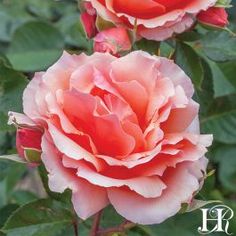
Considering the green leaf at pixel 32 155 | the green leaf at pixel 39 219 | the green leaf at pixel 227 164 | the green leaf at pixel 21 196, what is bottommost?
the green leaf at pixel 227 164

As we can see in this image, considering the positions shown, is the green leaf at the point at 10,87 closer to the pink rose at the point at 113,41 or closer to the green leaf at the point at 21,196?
the pink rose at the point at 113,41

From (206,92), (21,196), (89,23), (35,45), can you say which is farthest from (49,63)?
(89,23)

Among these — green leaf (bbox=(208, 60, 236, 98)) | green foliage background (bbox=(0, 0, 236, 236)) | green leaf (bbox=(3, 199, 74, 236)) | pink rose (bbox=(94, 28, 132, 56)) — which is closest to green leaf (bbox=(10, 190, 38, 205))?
green foliage background (bbox=(0, 0, 236, 236))

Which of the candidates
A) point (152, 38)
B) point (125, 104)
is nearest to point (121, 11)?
point (152, 38)

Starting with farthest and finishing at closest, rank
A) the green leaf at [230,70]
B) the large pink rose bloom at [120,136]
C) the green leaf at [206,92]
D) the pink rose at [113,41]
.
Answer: the green leaf at [230,70]
the green leaf at [206,92]
the pink rose at [113,41]
the large pink rose bloom at [120,136]

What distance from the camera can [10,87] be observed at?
1062 mm

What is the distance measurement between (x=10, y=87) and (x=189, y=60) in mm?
255

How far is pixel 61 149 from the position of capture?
2.66 ft

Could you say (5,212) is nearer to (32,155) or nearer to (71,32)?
(32,155)

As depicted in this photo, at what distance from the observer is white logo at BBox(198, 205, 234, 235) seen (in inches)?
41.9

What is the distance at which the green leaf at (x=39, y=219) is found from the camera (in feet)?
3.21

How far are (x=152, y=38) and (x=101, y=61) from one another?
0.38 feet

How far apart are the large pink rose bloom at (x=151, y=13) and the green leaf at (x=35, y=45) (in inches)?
22.0

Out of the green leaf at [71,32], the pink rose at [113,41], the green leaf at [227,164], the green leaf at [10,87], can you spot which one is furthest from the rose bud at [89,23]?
the green leaf at [227,164]
